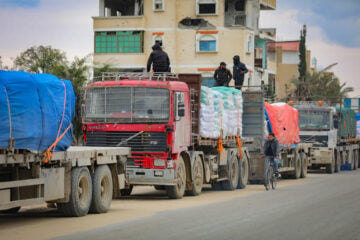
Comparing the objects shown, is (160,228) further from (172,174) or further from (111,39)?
(111,39)

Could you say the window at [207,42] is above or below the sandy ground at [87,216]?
above

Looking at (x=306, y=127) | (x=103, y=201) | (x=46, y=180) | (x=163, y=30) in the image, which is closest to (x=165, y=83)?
(x=103, y=201)

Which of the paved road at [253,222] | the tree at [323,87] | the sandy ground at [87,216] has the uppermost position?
the tree at [323,87]

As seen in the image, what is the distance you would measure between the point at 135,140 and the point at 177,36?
48.0 metres

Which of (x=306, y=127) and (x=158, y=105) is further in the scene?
(x=306, y=127)

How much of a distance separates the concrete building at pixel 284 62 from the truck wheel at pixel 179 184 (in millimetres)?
74481

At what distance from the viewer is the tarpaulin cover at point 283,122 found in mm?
33125

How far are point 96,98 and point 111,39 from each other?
48.2 m

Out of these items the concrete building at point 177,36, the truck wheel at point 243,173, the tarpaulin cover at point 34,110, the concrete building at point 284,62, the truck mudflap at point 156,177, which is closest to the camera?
the tarpaulin cover at point 34,110

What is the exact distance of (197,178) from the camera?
81.0ft

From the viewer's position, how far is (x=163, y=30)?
6981 cm

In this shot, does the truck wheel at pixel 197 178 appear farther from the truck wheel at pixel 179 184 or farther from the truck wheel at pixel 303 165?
the truck wheel at pixel 303 165

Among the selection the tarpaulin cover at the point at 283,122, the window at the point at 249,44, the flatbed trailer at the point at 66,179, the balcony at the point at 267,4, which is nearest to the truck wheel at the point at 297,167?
the tarpaulin cover at the point at 283,122

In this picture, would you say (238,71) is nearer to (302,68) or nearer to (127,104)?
(127,104)
